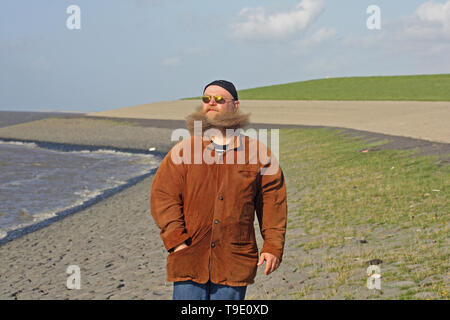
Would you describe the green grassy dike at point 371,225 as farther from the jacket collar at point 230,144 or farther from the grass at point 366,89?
the grass at point 366,89

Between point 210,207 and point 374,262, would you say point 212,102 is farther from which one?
point 374,262

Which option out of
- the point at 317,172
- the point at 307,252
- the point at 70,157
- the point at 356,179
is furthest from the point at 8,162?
the point at 307,252

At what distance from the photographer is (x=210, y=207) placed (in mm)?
3883

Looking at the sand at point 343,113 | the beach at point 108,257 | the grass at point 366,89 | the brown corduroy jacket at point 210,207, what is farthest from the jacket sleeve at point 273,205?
the grass at point 366,89

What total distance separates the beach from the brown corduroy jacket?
398cm

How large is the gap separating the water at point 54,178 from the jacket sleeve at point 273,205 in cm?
1335

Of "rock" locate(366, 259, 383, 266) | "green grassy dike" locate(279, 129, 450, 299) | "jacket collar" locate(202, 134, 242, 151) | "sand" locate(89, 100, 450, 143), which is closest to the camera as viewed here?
"jacket collar" locate(202, 134, 242, 151)

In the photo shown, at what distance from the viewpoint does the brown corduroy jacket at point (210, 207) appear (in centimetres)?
383

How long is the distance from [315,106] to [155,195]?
204 feet

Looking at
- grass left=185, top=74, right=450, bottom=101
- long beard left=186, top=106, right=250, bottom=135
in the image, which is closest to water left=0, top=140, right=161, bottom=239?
long beard left=186, top=106, right=250, bottom=135

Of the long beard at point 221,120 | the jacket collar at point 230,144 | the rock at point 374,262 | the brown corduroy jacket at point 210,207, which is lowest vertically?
the rock at point 374,262

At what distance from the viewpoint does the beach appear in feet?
29.5

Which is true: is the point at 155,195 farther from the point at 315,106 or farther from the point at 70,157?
the point at 315,106

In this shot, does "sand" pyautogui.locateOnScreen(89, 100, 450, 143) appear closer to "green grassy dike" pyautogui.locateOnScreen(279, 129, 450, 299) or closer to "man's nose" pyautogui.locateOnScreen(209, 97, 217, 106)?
"green grassy dike" pyautogui.locateOnScreen(279, 129, 450, 299)
